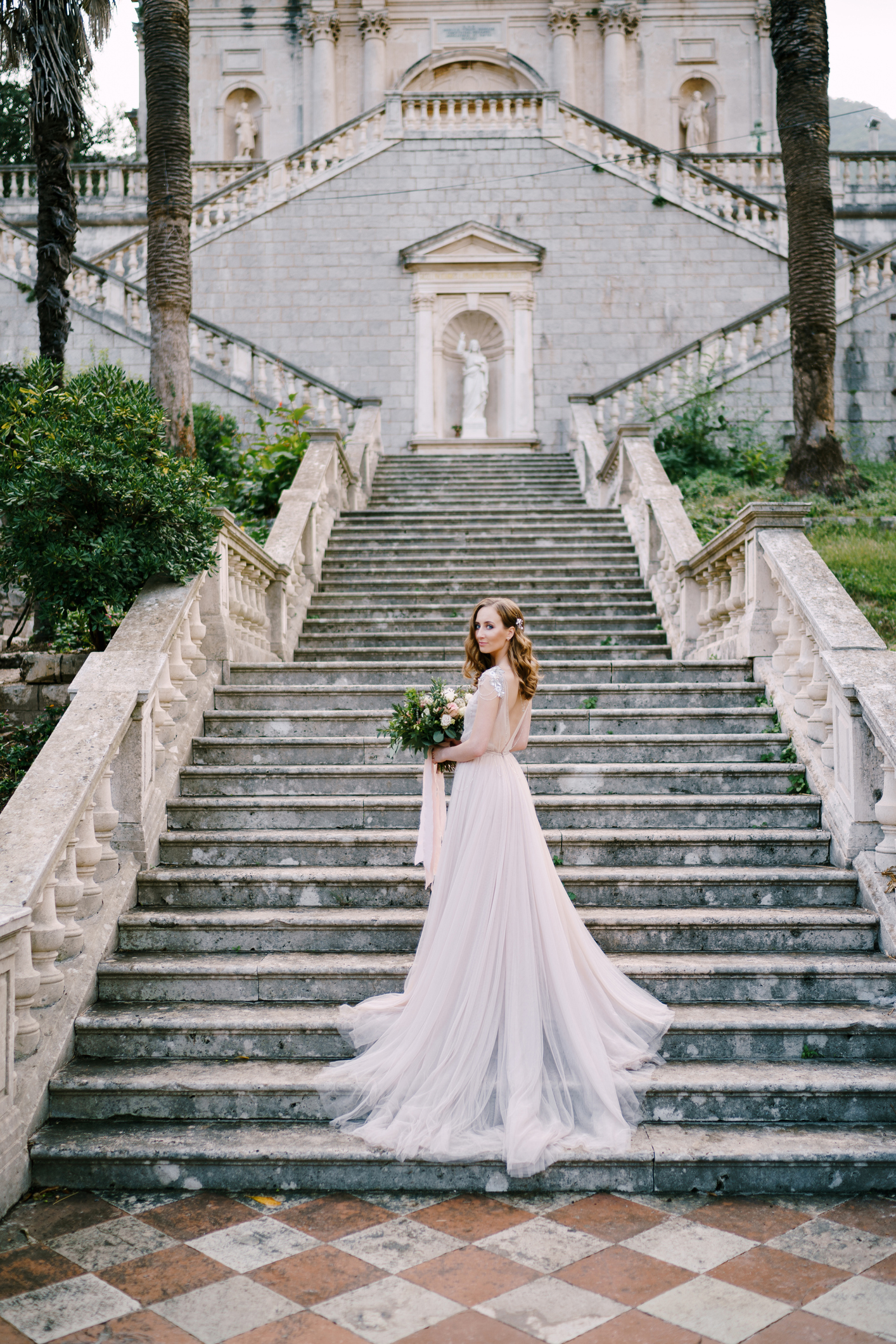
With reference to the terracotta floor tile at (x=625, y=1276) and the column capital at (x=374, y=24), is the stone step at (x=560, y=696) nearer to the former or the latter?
the terracotta floor tile at (x=625, y=1276)

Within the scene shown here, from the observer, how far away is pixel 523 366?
17.9 m

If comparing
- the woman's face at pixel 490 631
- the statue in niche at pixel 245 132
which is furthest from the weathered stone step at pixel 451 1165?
the statue in niche at pixel 245 132

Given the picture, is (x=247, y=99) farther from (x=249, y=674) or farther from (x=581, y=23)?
(x=249, y=674)

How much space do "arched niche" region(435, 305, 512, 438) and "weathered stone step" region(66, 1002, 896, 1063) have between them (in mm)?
14568

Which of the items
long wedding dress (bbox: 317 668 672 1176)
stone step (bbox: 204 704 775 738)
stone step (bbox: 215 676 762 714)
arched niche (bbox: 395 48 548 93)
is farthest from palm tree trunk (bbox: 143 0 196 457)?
arched niche (bbox: 395 48 548 93)

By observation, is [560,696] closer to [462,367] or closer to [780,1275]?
[780,1275]

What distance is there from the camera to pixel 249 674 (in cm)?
712

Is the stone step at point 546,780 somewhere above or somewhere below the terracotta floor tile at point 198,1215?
above

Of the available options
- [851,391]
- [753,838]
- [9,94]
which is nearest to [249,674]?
[753,838]

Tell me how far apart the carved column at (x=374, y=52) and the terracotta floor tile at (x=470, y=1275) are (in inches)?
1086

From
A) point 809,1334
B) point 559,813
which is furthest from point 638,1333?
point 559,813

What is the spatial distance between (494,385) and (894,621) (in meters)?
11.6

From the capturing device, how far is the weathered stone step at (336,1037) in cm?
426

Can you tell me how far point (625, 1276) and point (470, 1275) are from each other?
1.51 ft
